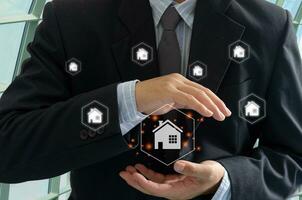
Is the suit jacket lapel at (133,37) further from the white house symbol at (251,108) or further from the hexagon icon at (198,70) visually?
the white house symbol at (251,108)

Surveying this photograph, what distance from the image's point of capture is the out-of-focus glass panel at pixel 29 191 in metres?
7.95

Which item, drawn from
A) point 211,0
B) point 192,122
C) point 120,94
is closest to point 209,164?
point 192,122

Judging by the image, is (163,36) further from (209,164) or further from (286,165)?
(286,165)

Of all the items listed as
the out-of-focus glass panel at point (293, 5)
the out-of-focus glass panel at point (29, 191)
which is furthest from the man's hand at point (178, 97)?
the out-of-focus glass panel at point (293, 5)

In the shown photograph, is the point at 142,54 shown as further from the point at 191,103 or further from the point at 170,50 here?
the point at 191,103

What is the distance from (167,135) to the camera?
1143 mm

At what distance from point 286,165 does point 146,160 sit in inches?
16.8

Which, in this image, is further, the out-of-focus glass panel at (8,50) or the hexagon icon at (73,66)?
the out-of-focus glass panel at (8,50)

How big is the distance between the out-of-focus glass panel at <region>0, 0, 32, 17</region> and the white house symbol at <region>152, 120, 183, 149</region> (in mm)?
5317

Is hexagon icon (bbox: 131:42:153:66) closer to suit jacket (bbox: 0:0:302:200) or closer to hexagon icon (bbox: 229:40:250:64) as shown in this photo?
suit jacket (bbox: 0:0:302:200)

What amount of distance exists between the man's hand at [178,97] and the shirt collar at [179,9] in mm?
322

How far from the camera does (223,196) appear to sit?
1.29m

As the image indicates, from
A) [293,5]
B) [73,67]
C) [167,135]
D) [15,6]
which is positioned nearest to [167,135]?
[167,135]

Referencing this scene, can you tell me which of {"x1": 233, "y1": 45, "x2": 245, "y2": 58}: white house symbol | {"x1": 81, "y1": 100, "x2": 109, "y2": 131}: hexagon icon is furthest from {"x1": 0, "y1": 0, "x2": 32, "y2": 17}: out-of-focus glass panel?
{"x1": 81, "y1": 100, "x2": 109, "y2": 131}: hexagon icon
